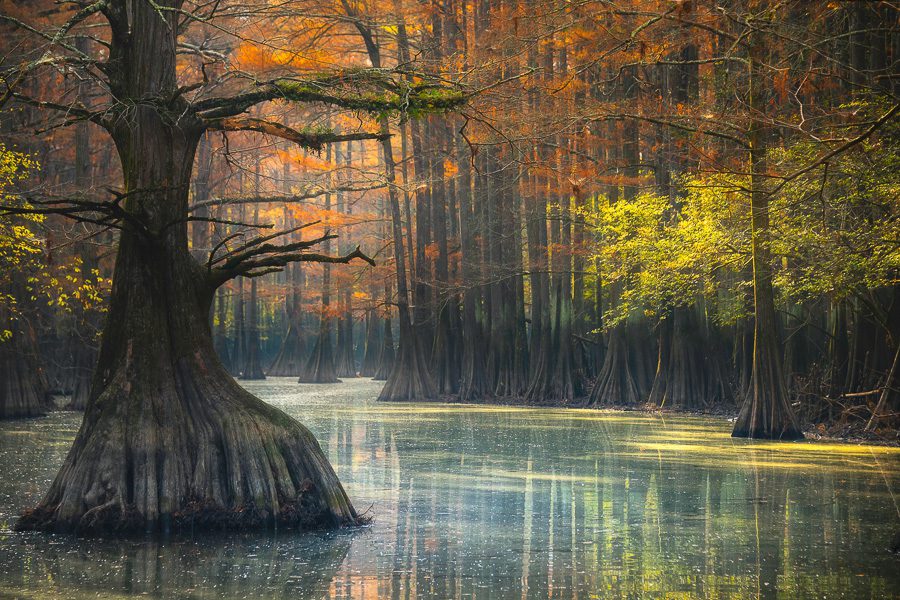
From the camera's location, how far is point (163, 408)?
939 cm

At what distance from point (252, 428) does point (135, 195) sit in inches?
91.1

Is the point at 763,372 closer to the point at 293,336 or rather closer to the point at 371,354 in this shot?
the point at 293,336

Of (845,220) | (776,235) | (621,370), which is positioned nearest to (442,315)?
(621,370)

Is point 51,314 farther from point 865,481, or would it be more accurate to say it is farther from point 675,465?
point 865,481

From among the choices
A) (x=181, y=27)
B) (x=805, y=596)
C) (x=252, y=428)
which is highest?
(x=181, y=27)

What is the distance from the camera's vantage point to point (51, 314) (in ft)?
85.8

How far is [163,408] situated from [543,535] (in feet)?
10.9

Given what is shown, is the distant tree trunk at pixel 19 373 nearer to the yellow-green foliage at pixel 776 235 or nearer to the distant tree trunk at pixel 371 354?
the yellow-green foliage at pixel 776 235

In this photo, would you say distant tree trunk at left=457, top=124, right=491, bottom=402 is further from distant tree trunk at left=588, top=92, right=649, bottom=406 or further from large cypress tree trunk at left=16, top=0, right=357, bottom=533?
large cypress tree trunk at left=16, top=0, right=357, bottom=533

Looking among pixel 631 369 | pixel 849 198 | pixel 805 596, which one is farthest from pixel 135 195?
pixel 631 369

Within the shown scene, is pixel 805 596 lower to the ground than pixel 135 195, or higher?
lower

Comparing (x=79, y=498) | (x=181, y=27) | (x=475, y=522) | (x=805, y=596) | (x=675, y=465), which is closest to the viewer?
(x=805, y=596)

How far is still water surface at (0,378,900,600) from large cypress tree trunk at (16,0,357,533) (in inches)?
13.7

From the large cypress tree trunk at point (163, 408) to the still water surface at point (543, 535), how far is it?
0.35m
